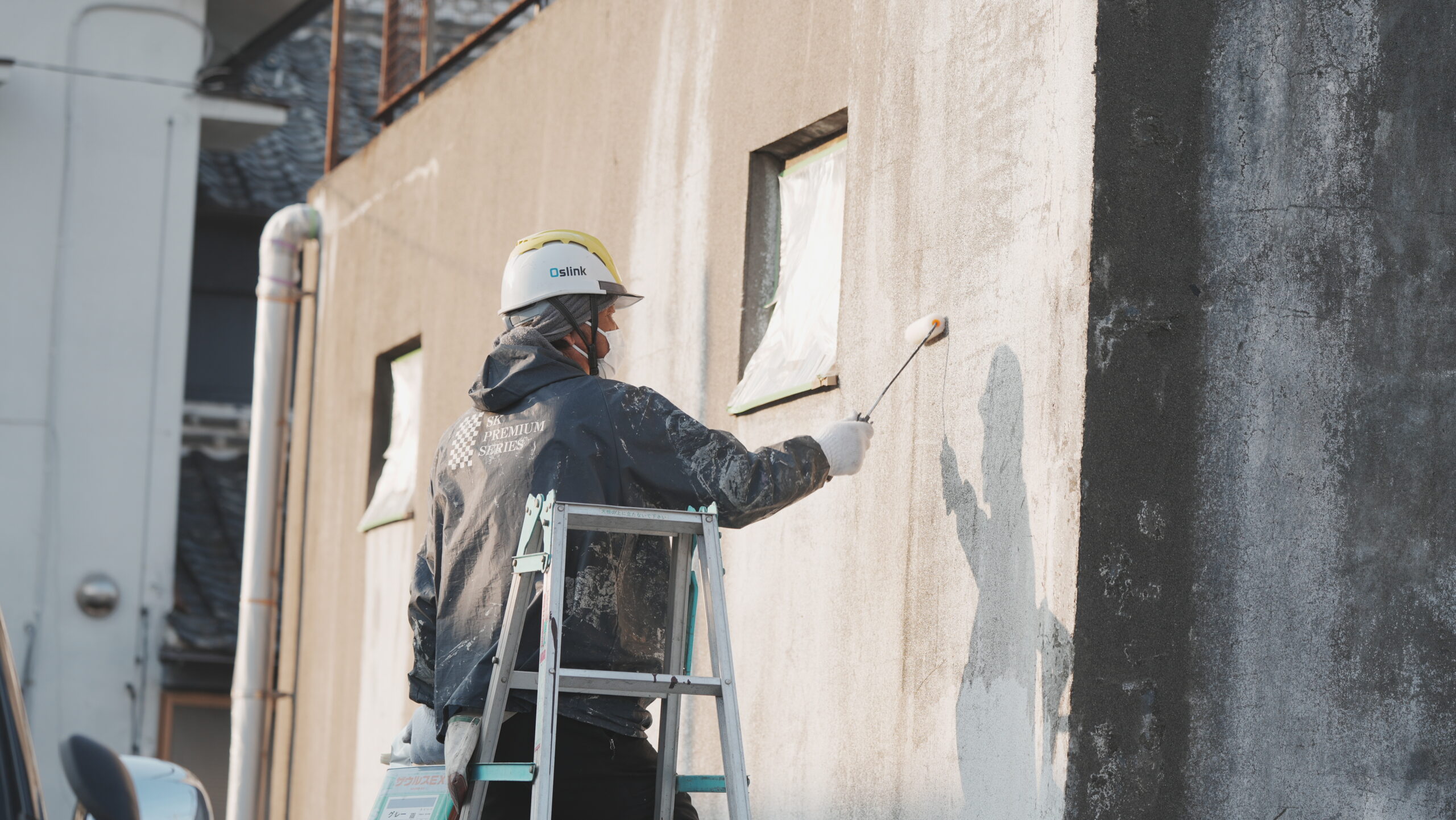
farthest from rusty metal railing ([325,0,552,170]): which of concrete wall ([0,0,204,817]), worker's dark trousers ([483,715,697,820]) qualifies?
worker's dark trousers ([483,715,697,820])

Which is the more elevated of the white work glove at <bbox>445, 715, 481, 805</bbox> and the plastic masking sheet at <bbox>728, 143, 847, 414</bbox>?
the plastic masking sheet at <bbox>728, 143, 847, 414</bbox>

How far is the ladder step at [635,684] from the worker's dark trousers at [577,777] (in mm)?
233

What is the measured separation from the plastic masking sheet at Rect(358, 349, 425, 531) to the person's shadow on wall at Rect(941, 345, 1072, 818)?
205 inches

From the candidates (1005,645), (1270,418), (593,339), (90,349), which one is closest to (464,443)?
(593,339)

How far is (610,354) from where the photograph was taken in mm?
5039

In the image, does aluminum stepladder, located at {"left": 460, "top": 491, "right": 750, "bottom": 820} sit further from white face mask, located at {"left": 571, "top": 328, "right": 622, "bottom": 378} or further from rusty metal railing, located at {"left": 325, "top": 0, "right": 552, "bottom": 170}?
rusty metal railing, located at {"left": 325, "top": 0, "right": 552, "bottom": 170}

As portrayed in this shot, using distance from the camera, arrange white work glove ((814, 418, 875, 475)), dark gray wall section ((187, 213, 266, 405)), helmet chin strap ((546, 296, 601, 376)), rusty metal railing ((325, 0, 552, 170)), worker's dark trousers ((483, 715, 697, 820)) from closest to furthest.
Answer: worker's dark trousers ((483, 715, 697, 820)) < white work glove ((814, 418, 875, 475)) < helmet chin strap ((546, 296, 601, 376)) < rusty metal railing ((325, 0, 552, 170)) < dark gray wall section ((187, 213, 266, 405))

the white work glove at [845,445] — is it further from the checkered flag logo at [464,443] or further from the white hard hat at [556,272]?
the checkered flag logo at [464,443]

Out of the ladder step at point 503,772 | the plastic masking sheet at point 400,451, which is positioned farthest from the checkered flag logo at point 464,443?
the plastic masking sheet at point 400,451

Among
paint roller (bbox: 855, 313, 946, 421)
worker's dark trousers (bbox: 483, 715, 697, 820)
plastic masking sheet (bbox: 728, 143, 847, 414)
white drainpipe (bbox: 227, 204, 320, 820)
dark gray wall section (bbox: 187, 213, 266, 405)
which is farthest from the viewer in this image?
dark gray wall section (bbox: 187, 213, 266, 405)

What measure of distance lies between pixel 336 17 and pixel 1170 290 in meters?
8.89

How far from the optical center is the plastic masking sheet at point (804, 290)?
584 cm

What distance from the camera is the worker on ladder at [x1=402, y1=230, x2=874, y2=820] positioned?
4.42 meters

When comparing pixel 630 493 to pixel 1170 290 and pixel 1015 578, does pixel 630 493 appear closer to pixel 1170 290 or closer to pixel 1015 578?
pixel 1015 578
